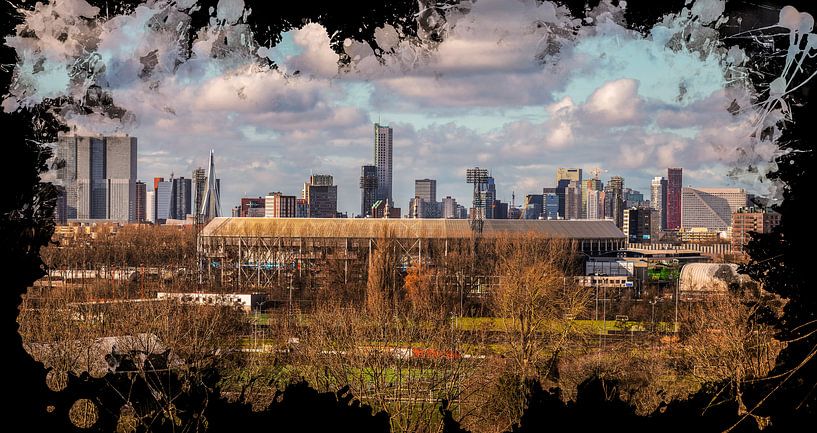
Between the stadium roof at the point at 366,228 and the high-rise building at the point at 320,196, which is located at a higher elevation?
the high-rise building at the point at 320,196

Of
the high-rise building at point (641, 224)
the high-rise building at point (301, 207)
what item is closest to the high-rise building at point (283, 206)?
the high-rise building at point (301, 207)

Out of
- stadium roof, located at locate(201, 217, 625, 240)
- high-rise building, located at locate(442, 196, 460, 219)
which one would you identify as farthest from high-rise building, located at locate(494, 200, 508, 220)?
stadium roof, located at locate(201, 217, 625, 240)

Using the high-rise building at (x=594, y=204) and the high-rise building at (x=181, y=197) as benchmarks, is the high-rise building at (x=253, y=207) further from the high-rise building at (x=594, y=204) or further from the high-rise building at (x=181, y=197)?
the high-rise building at (x=594, y=204)

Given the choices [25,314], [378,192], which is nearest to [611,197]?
[378,192]

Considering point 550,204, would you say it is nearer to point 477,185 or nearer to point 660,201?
point 660,201

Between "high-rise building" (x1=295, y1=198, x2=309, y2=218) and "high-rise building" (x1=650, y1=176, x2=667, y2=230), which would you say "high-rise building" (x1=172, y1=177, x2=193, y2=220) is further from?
"high-rise building" (x1=650, y1=176, x2=667, y2=230)

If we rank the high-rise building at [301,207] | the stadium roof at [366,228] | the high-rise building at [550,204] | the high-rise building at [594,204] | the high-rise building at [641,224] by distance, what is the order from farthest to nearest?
the high-rise building at [550,204] → the high-rise building at [594,204] → the high-rise building at [641,224] → the high-rise building at [301,207] → the stadium roof at [366,228]
